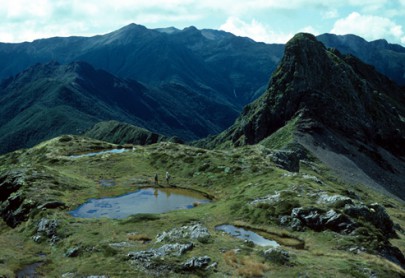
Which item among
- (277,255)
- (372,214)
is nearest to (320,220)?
(372,214)

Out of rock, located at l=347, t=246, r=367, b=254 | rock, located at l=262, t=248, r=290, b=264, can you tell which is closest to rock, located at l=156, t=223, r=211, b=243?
rock, located at l=262, t=248, r=290, b=264

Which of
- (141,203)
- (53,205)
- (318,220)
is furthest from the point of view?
(141,203)

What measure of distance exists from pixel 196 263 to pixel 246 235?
39.9 ft

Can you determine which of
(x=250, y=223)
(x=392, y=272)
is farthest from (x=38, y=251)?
(x=392, y=272)

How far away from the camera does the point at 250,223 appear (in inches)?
2140

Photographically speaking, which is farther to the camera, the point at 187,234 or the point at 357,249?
the point at 187,234

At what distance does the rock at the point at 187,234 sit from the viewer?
4662cm

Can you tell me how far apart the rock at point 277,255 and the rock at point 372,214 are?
15.0 m

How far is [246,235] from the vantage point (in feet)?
166

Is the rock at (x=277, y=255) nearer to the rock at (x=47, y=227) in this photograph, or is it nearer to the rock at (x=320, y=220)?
the rock at (x=320, y=220)

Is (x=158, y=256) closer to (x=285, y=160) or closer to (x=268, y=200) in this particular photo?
(x=268, y=200)

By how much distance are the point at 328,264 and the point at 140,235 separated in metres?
21.3

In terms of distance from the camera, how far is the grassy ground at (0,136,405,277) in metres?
39.9

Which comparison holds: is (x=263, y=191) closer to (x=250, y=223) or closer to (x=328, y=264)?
(x=250, y=223)
